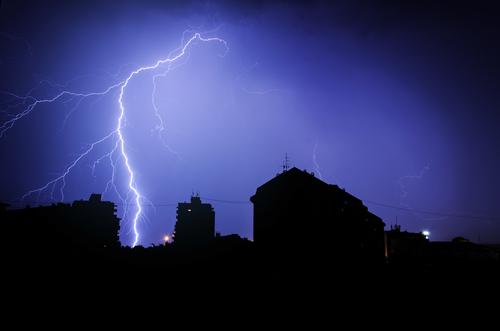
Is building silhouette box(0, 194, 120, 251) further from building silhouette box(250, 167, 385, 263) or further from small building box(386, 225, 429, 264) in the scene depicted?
small building box(386, 225, 429, 264)

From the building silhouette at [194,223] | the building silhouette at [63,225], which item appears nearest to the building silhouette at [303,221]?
the building silhouette at [194,223]

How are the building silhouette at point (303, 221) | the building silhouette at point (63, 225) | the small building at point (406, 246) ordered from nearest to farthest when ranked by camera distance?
1. the building silhouette at point (63, 225)
2. the building silhouette at point (303, 221)
3. the small building at point (406, 246)

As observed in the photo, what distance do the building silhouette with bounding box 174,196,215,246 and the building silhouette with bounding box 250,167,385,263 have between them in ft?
36.6

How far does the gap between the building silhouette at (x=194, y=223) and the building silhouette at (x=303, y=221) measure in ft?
36.6

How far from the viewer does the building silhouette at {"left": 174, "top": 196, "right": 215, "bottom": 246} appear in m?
32.7

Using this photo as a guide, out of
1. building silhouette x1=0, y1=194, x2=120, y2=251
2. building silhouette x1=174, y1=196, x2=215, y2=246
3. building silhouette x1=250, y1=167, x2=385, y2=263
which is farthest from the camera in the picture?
building silhouette x1=174, y1=196, x2=215, y2=246

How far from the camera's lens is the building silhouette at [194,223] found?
107 feet

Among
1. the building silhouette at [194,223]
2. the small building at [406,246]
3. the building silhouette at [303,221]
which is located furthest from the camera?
the small building at [406,246]

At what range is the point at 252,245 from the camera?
845 inches

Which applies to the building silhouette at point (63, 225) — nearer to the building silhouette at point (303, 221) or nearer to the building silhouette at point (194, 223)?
the building silhouette at point (194, 223)

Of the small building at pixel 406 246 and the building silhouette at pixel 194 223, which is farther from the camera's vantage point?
the small building at pixel 406 246

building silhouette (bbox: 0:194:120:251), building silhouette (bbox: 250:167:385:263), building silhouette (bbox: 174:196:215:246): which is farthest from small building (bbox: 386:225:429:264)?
building silhouette (bbox: 0:194:120:251)

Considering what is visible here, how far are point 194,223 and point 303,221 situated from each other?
51.0 feet

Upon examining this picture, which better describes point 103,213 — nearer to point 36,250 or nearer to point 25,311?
point 36,250
